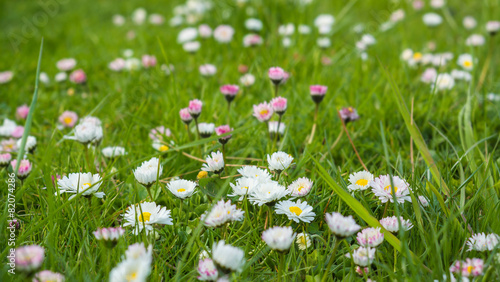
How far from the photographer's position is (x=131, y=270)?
0.74 m

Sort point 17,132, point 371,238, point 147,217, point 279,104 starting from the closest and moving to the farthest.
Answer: point 371,238 < point 147,217 < point 279,104 < point 17,132

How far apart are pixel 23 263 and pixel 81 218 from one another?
1.33ft

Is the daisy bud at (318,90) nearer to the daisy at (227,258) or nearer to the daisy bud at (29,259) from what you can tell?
the daisy at (227,258)

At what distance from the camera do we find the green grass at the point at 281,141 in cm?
102

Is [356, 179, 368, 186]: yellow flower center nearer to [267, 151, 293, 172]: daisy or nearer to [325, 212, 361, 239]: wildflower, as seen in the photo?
[267, 151, 293, 172]: daisy

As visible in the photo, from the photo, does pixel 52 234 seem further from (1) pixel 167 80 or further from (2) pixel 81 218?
(1) pixel 167 80

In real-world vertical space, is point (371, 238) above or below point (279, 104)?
below

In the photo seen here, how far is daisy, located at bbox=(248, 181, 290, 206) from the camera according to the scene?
104cm

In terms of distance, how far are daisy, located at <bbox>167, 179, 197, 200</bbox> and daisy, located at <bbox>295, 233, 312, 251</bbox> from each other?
0.33 m

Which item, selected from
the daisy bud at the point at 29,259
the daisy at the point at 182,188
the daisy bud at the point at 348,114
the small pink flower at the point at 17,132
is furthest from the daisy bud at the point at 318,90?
the small pink flower at the point at 17,132

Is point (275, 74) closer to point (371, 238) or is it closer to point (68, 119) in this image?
point (371, 238)

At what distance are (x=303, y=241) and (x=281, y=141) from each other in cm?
59

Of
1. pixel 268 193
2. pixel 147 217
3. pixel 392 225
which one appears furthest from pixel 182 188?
pixel 392 225

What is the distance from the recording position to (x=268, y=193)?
3.47ft
